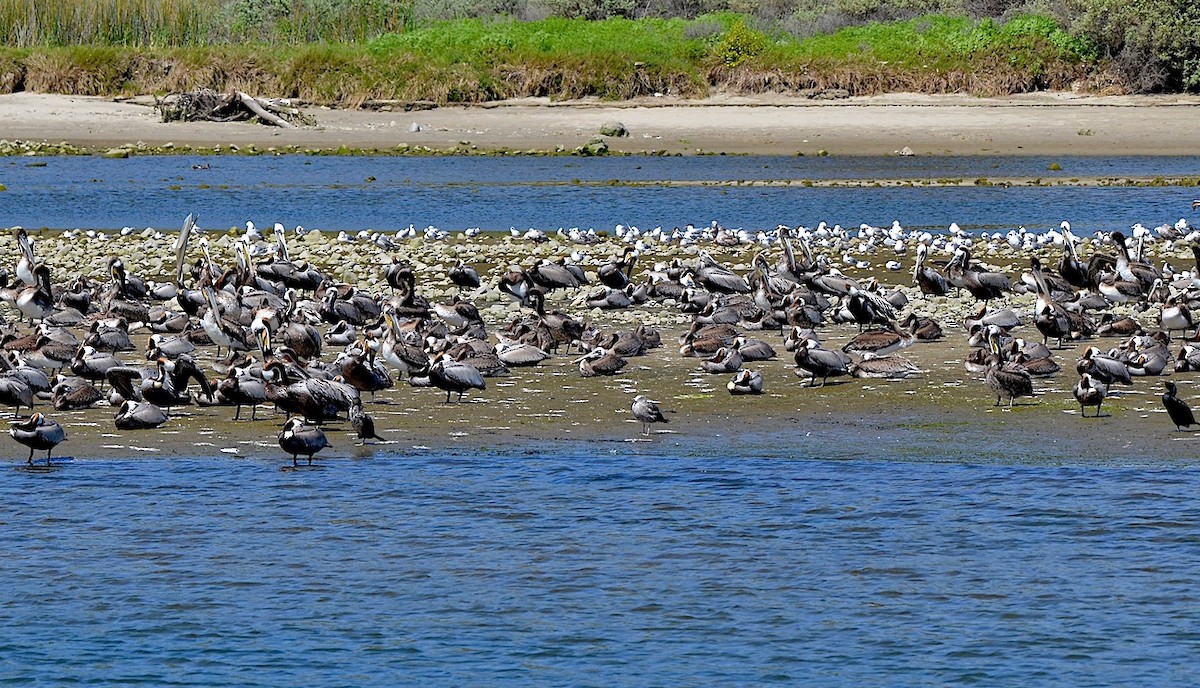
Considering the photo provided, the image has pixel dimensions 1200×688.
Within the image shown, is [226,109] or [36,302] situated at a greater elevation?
[226,109]

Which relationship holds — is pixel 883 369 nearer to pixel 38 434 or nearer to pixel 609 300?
pixel 609 300

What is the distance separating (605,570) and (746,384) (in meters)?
3.80

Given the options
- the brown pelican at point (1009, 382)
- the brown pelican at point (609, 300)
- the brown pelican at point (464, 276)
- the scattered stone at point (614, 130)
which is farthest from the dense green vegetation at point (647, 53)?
the brown pelican at point (1009, 382)

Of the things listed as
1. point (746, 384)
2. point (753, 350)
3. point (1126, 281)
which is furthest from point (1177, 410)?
point (1126, 281)

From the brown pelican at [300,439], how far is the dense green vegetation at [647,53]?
3250 centimetres

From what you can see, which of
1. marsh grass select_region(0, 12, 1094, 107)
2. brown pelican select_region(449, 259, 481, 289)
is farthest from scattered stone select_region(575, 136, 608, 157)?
brown pelican select_region(449, 259, 481, 289)

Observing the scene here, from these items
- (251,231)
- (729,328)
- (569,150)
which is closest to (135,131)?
(569,150)

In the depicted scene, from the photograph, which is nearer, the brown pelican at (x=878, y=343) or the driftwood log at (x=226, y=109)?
the brown pelican at (x=878, y=343)

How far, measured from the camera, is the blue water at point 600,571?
24.5 ft

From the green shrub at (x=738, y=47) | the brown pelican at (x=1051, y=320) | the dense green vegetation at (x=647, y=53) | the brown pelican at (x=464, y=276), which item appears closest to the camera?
the brown pelican at (x=1051, y=320)

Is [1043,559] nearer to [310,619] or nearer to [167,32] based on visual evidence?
[310,619]

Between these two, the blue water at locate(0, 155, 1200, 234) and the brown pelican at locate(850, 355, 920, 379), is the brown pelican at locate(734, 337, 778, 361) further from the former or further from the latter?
the blue water at locate(0, 155, 1200, 234)

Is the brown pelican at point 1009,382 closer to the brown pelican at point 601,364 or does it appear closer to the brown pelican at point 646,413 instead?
the brown pelican at point 646,413

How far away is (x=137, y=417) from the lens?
11.4 metres
